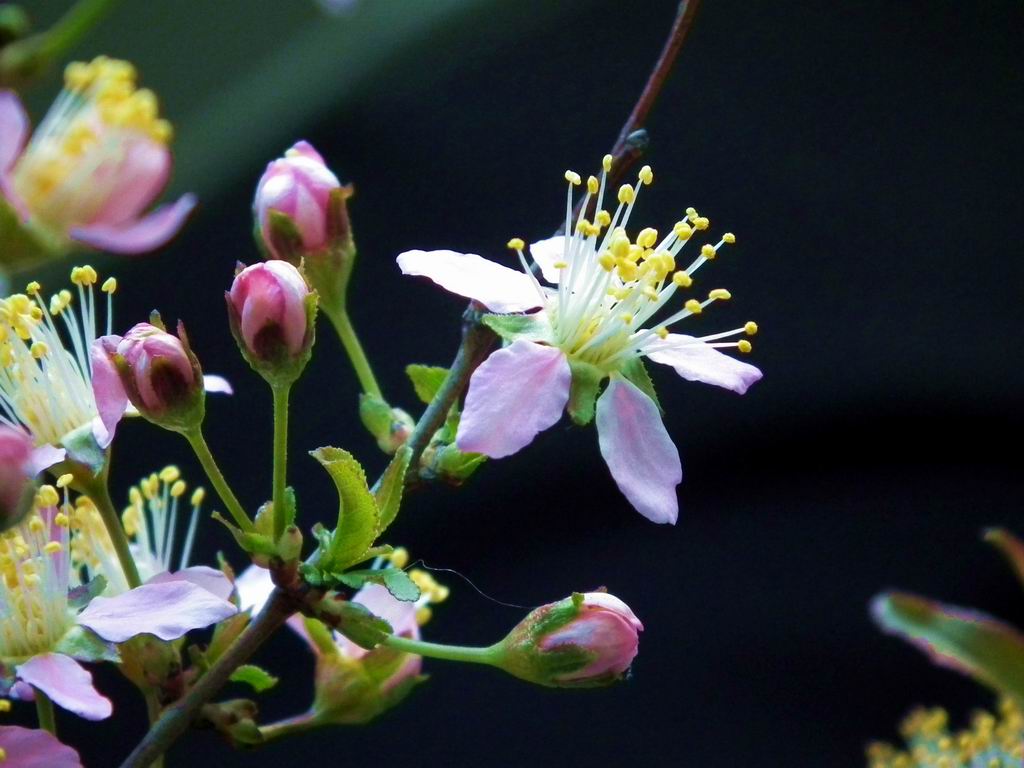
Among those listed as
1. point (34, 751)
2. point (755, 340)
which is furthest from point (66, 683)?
point (755, 340)

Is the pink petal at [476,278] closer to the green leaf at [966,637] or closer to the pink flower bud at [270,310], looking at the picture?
the pink flower bud at [270,310]

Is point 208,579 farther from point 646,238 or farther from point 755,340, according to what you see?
point 755,340

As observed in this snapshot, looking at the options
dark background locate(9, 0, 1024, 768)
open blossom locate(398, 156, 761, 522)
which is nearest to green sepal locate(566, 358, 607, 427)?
open blossom locate(398, 156, 761, 522)

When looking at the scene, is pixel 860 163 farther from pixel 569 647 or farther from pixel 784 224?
pixel 569 647

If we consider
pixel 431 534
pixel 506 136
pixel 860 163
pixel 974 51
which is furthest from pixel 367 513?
pixel 974 51

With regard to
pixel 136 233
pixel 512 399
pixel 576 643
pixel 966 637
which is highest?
pixel 136 233

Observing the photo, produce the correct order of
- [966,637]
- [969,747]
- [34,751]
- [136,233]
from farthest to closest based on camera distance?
[969,747] → [966,637] → [34,751] → [136,233]
